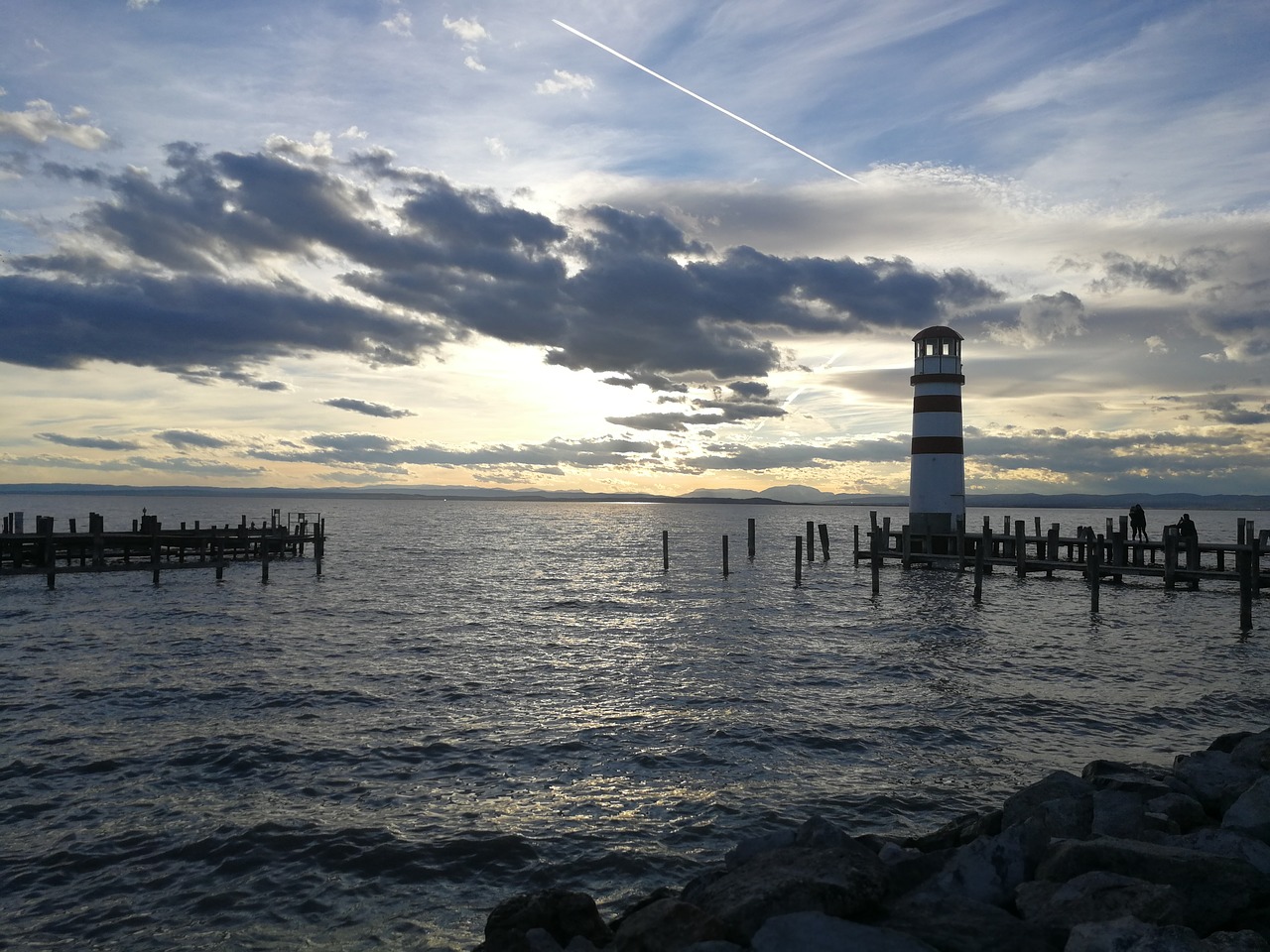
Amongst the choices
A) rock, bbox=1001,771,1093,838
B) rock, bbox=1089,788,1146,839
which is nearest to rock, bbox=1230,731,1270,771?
rock, bbox=1001,771,1093,838

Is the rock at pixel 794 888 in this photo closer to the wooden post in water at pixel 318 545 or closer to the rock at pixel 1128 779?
the rock at pixel 1128 779

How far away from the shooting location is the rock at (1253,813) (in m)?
7.22

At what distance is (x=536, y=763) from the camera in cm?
1245

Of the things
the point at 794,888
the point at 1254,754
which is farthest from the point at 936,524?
the point at 794,888

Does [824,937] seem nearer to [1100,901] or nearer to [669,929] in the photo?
[669,929]

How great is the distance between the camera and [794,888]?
20.6 feet

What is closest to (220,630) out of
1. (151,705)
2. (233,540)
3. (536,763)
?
(151,705)

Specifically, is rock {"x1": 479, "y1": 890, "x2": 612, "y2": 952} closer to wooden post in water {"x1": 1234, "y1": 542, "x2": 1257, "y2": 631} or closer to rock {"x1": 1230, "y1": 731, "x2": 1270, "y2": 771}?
rock {"x1": 1230, "y1": 731, "x2": 1270, "y2": 771}

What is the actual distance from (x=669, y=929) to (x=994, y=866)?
2805 mm

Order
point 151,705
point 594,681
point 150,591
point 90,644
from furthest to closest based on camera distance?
1. point 150,591
2. point 90,644
3. point 594,681
4. point 151,705

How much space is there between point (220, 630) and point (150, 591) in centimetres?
1295

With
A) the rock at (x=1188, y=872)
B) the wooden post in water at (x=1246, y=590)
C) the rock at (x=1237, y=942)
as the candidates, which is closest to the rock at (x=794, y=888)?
the rock at (x=1188, y=872)

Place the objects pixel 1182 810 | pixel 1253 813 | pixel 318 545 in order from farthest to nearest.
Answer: pixel 318 545
pixel 1182 810
pixel 1253 813

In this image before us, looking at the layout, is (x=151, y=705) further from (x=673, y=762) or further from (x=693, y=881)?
(x=693, y=881)
